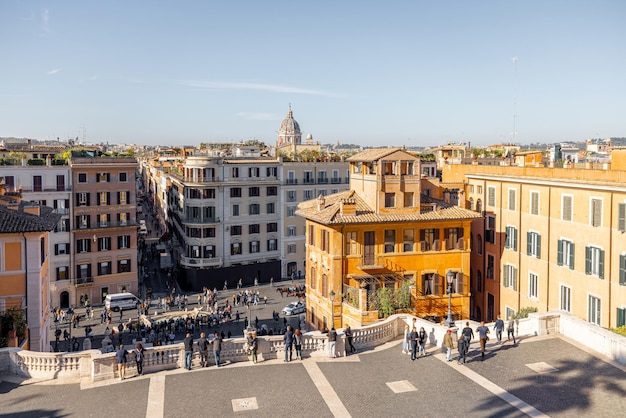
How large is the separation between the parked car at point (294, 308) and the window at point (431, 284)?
61.1 ft

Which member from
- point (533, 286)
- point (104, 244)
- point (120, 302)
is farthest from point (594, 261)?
point (104, 244)

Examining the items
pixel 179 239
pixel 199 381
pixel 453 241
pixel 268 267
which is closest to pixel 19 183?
pixel 179 239

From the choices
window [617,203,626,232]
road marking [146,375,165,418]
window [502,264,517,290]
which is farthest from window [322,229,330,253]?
road marking [146,375,165,418]

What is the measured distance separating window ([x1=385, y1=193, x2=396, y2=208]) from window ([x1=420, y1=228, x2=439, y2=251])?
7.99 feet

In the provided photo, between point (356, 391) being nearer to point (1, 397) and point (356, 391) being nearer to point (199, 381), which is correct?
point (199, 381)

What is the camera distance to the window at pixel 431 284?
38.4 m

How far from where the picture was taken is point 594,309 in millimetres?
33344

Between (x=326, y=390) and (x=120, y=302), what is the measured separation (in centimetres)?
4162

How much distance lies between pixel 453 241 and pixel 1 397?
90.6 ft

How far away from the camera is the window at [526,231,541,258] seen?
38388mm

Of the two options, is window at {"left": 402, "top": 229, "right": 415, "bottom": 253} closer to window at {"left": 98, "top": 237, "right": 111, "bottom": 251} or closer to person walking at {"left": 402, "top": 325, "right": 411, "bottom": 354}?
person walking at {"left": 402, "top": 325, "right": 411, "bottom": 354}

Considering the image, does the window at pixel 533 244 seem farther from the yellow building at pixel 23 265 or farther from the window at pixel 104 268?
the window at pixel 104 268

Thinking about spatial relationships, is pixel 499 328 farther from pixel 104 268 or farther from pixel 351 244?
pixel 104 268

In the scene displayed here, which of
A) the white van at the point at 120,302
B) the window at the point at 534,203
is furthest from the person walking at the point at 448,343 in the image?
the white van at the point at 120,302
